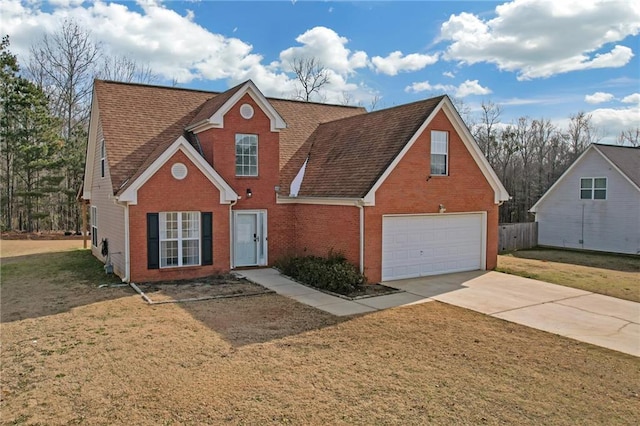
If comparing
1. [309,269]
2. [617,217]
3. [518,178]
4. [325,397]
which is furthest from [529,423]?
[518,178]

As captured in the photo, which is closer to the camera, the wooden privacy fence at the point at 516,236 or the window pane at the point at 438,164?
the window pane at the point at 438,164

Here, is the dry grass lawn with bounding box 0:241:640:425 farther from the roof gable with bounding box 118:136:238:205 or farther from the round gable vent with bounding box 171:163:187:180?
the round gable vent with bounding box 171:163:187:180

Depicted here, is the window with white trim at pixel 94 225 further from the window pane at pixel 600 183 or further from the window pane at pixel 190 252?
the window pane at pixel 600 183

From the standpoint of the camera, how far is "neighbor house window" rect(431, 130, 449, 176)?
52.1 feet

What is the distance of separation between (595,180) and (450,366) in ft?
76.2

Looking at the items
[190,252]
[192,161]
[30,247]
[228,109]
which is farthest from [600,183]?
[30,247]

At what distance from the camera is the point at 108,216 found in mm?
17234

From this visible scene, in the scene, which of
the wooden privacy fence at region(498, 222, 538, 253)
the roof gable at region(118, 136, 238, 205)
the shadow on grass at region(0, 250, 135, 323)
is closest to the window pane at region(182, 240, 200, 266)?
the roof gable at region(118, 136, 238, 205)

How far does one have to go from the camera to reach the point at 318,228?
1631 centimetres

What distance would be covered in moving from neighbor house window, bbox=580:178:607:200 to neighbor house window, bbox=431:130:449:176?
14763mm

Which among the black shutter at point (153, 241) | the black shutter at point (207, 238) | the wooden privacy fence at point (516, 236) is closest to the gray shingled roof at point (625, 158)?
the wooden privacy fence at point (516, 236)

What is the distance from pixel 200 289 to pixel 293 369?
22.4ft

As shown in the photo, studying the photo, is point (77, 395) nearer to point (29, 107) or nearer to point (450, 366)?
point (450, 366)

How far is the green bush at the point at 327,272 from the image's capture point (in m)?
13.4
